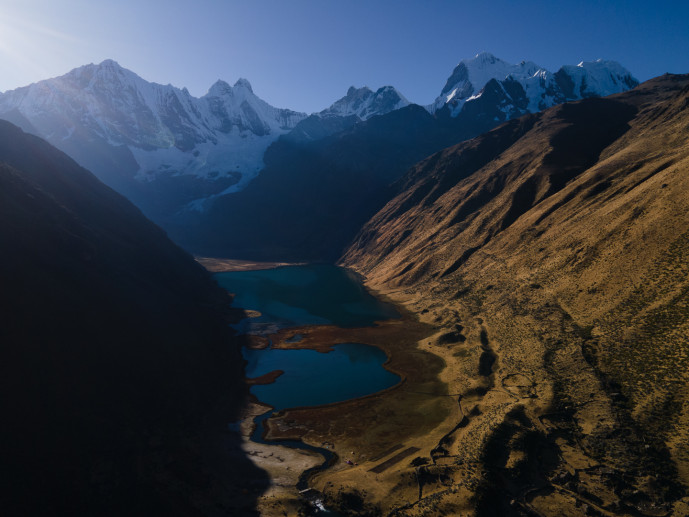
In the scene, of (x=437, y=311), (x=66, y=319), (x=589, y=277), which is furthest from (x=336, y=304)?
(x=66, y=319)

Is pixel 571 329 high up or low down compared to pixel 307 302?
up

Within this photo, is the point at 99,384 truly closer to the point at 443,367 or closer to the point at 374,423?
the point at 374,423

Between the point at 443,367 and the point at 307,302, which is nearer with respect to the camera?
the point at 443,367

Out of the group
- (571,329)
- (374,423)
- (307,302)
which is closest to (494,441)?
(374,423)

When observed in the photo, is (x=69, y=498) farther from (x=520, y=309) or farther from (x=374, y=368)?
(x=520, y=309)

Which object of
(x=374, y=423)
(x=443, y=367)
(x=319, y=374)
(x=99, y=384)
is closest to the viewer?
(x=99, y=384)

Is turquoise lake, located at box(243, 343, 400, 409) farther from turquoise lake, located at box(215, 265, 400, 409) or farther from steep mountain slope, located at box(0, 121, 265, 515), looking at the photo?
steep mountain slope, located at box(0, 121, 265, 515)


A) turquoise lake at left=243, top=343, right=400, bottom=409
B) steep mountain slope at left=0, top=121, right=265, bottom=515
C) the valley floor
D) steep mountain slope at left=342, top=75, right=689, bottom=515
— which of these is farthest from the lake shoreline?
steep mountain slope at left=0, top=121, right=265, bottom=515
